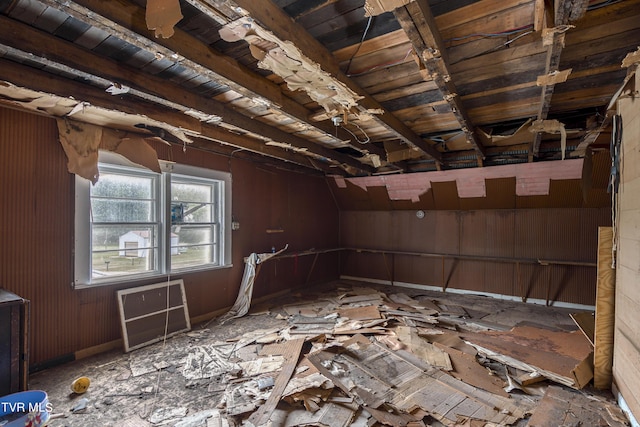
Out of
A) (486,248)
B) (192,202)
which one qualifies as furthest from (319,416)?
(486,248)

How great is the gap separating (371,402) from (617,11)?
2.87 meters

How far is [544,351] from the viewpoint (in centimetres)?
316

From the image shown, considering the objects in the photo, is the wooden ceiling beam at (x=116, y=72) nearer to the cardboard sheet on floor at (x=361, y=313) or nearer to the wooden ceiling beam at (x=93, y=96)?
the wooden ceiling beam at (x=93, y=96)

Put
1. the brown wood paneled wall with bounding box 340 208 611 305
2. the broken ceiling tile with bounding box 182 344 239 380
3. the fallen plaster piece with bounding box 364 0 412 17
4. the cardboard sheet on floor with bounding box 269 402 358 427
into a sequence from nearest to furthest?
the fallen plaster piece with bounding box 364 0 412 17
the cardboard sheet on floor with bounding box 269 402 358 427
the broken ceiling tile with bounding box 182 344 239 380
the brown wood paneled wall with bounding box 340 208 611 305

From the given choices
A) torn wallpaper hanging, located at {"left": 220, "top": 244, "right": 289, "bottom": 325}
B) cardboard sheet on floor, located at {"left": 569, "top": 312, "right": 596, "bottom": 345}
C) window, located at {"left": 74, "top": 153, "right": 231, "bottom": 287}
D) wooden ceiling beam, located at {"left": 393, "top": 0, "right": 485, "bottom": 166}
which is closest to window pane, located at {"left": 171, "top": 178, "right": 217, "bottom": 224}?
window, located at {"left": 74, "top": 153, "right": 231, "bottom": 287}

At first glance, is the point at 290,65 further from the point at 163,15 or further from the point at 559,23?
the point at 559,23

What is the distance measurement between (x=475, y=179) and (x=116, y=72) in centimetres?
498

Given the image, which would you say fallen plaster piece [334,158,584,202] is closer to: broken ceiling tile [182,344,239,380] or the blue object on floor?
broken ceiling tile [182,344,239,380]

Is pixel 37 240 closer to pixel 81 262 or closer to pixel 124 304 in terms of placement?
pixel 81 262

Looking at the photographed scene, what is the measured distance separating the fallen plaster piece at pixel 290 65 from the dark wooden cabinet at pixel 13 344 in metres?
2.20

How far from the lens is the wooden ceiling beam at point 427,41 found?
57.0 inches

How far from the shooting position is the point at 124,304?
3312mm

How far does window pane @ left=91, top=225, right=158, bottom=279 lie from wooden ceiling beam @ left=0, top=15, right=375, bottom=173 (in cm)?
159

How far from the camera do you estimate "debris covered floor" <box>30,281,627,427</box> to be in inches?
86.6
